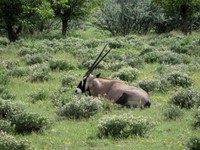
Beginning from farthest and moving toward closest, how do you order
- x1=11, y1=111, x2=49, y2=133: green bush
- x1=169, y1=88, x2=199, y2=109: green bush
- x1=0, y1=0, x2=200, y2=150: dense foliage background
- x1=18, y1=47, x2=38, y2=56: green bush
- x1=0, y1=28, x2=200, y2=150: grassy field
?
x1=18, y1=47, x2=38, y2=56: green bush, x1=169, y1=88, x2=199, y2=109: green bush, x1=11, y1=111, x2=49, y2=133: green bush, x1=0, y1=0, x2=200, y2=150: dense foliage background, x1=0, y1=28, x2=200, y2=150: grassy field

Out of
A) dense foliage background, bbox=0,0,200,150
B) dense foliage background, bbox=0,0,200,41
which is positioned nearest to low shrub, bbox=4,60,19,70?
dense foliage background, bbox=0,0,200,150

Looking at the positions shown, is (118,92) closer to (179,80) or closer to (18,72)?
(179,80)

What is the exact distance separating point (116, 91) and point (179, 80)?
128 inches

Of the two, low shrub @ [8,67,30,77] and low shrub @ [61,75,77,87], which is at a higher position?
low shrub @ [61,75,77,87]

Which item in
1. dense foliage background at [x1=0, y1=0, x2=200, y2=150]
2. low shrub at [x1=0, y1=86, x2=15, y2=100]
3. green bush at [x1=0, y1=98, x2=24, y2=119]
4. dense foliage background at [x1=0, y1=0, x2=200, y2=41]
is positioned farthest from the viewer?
dense foliage background at [x1=0, y1=0, x2=200, y2=41]

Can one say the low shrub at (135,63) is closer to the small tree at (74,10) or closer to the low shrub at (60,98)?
the low shrub at (60,98)

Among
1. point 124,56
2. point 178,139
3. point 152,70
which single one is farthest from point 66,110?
point 124,56

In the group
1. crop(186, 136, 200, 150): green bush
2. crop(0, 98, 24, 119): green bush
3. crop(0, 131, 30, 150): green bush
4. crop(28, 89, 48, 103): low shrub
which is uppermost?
crop(186, 136, 200, 150): green bush

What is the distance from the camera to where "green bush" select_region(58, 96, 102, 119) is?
10594 mm

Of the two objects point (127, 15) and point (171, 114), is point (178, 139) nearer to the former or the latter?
point (171, 114)

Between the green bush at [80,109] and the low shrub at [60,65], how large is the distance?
8.32 meters

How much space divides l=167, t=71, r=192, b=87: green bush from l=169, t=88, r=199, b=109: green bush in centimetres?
271

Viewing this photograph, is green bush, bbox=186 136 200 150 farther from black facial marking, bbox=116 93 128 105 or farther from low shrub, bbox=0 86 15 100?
low shrub, bbox=0 86 15 100

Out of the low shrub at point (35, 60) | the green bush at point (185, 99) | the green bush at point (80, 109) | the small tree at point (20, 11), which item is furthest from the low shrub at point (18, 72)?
the small tree at point (20, 11)
